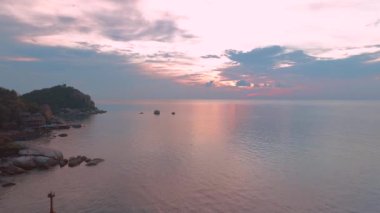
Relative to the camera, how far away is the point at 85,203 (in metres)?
44.8

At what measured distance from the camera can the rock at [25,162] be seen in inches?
2486

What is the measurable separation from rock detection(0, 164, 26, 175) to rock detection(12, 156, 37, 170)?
5.33 ft

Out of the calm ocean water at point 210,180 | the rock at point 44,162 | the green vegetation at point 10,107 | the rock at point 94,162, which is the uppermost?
the green vegetation at point 10,107

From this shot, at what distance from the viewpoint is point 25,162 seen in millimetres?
63812

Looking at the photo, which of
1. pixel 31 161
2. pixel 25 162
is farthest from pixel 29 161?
pixel 25 162

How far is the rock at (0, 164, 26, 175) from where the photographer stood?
196 ft

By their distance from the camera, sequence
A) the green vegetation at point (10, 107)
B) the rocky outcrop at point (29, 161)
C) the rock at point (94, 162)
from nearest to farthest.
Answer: the rocky outcrop at point (29, 161) → the rock at point (94, 162) → the green vegetation at point (10, 107)

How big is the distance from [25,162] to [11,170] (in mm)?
3741

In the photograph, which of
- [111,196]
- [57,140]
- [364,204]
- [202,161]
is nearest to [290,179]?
[364,204]

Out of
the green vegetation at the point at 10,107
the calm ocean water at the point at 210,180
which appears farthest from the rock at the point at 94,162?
the green vegetation at the point at 10,107

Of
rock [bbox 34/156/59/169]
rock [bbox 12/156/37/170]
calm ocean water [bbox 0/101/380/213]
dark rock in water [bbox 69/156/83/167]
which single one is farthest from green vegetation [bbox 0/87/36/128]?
rock [bbox 34/156/59/169]

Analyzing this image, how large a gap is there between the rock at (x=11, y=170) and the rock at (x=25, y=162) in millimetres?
1623

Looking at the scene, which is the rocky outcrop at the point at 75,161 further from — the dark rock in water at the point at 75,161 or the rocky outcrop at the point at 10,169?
the rocky outcrop at the point at 10,169

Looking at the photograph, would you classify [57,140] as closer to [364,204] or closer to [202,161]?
[202,161]
